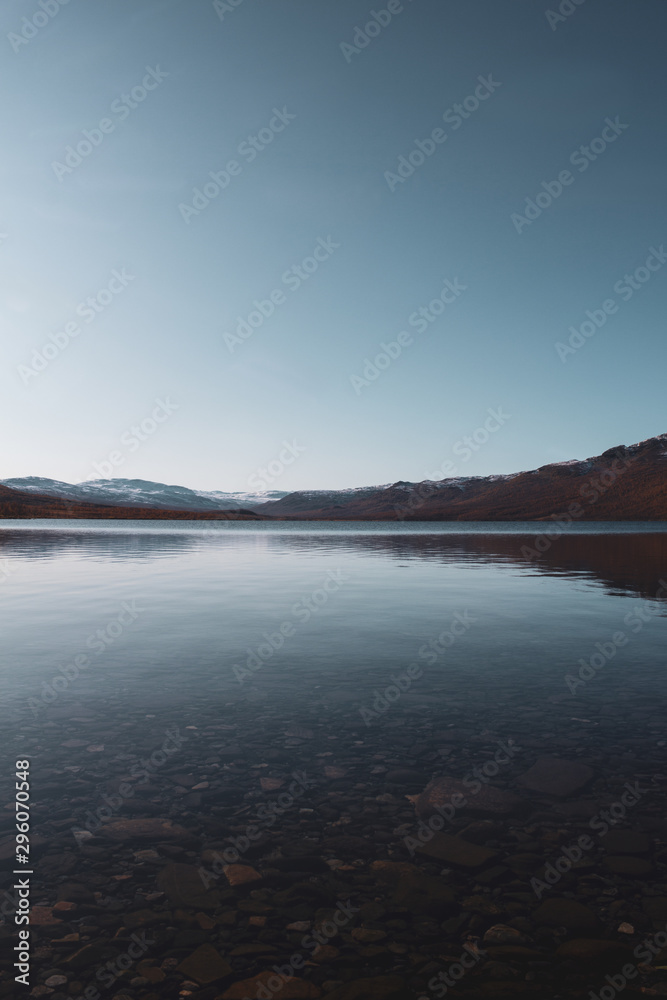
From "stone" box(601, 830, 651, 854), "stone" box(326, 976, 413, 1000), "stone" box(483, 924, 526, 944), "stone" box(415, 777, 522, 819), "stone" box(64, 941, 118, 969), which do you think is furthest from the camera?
"stone" box(415, 777, 522, 819)

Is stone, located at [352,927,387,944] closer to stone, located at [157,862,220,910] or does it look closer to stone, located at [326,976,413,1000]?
stone, located at [326,976,413,1000]

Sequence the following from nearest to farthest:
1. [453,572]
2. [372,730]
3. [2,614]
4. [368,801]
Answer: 1. [368,801]
2. [372,730]
3. [2,614]
4. [453,572]

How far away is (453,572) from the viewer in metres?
36.5

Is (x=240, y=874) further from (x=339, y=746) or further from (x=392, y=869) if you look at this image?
(x=339, y=746)

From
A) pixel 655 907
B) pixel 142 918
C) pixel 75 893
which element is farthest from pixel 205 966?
pixel 655 907

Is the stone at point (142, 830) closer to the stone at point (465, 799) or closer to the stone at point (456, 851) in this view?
the stone at point (456, 851)

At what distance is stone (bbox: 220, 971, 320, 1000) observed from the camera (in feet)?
14.2

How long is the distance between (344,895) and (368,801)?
1.80 metres

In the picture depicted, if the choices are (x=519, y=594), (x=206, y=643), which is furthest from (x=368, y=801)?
(x=519, y=594)

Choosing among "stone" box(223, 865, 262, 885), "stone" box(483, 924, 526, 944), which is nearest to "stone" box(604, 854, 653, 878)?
"stone" box(483, 924, 526, 944)

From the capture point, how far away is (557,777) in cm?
793

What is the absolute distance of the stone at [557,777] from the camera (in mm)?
7570

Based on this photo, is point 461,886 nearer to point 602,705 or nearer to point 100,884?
point 100,884

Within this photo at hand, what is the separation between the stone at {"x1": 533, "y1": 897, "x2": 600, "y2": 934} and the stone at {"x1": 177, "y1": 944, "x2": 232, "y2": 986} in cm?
270
